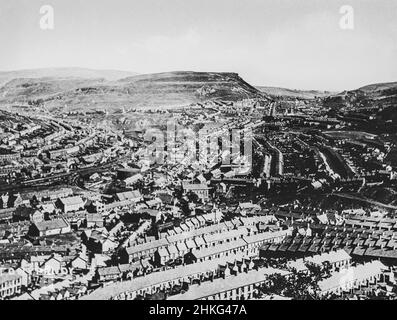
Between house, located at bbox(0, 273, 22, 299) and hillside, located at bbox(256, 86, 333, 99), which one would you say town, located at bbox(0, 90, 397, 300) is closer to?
hillside, located at bbox(256, 86, 333, 99)

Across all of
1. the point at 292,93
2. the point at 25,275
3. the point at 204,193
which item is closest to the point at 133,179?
the point at 204,193

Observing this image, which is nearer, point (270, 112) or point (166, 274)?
point (166, 274)

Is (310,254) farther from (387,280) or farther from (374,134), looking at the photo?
(374,134)

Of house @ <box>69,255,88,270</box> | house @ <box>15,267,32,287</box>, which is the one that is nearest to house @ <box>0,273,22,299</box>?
house @ <box>15,267,32,287</box>

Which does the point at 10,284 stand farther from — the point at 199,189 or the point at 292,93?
the point at 292,93
